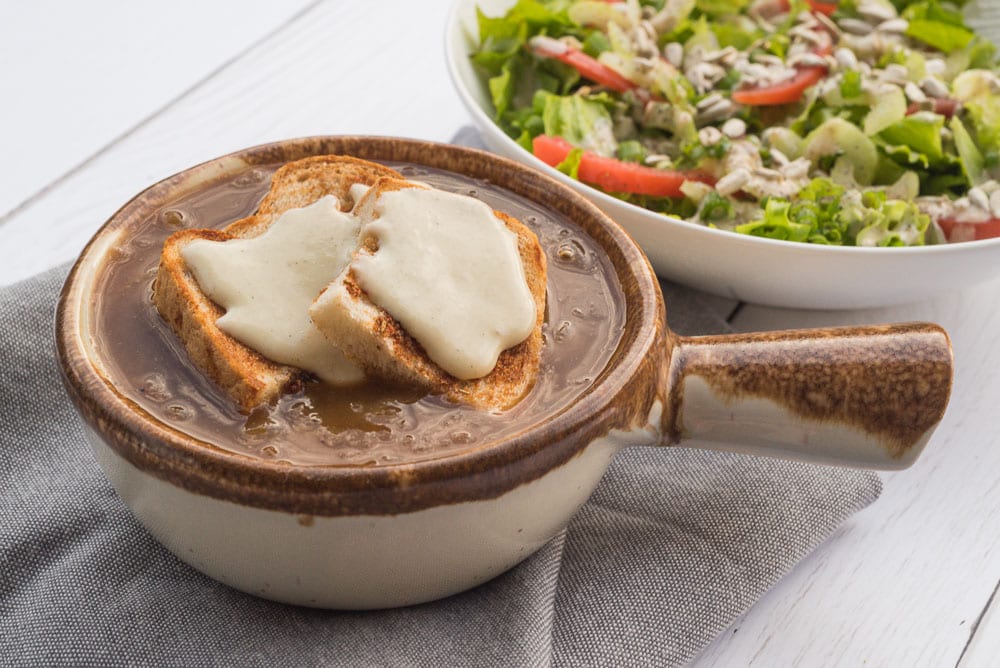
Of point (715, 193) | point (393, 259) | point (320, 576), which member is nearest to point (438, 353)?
point (393, 259)

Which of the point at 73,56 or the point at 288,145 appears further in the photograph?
the point at 73,56

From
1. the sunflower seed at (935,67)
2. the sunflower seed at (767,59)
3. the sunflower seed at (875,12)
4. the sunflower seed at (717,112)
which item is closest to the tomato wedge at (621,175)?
the sunflower seed at (717,112)

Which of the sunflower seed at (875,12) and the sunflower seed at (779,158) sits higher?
the sunflower seed at (875,12)

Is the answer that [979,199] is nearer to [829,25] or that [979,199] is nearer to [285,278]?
[829,25]

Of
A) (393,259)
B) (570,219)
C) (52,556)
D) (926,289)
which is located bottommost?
(926,289)

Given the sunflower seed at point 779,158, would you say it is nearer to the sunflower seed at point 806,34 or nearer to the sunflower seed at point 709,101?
the sunflower seed at point 709,101

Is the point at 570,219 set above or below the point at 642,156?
above

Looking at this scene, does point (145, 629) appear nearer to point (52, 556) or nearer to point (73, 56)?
point (52, 556)
